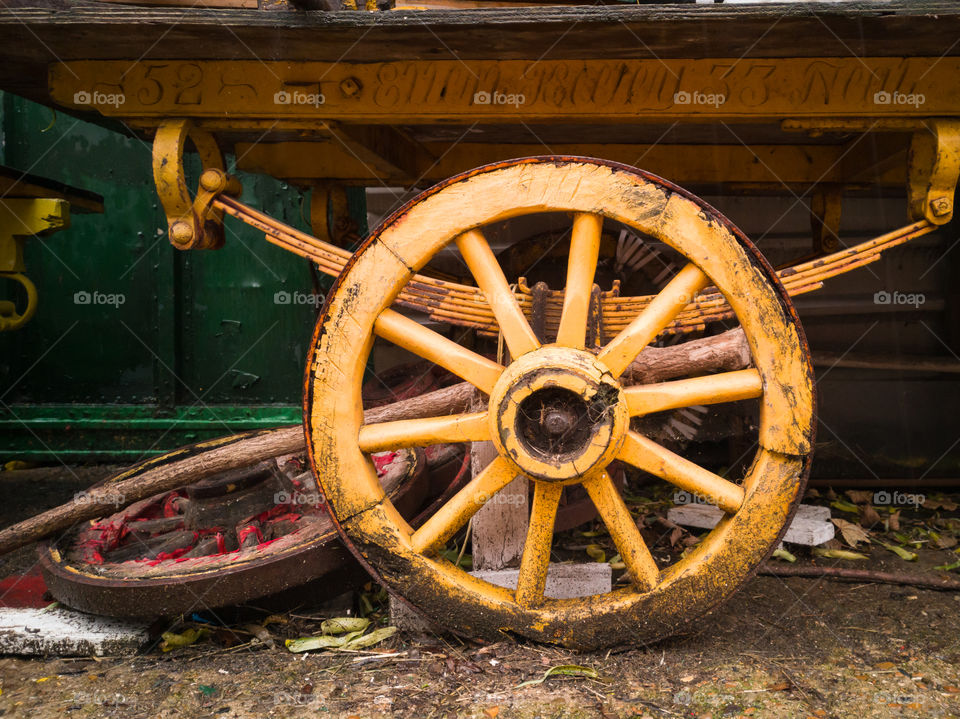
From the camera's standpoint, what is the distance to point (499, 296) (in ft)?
5.59

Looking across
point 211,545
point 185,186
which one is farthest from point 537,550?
point 185,186

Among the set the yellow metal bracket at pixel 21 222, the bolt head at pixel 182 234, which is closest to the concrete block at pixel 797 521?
the bolt head at pixel 182 234

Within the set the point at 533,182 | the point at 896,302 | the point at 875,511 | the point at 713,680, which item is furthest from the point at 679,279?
the point at 896,302

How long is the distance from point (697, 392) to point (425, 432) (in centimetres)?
67

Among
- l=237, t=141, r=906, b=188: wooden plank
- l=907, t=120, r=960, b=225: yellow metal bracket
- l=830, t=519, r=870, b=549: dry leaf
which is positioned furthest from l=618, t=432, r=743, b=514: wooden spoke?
l=237, t=141, r=906, b=188: wooden plank

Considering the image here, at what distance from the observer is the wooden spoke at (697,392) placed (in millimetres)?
1626

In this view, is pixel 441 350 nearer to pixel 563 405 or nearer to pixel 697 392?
pixel 563 405

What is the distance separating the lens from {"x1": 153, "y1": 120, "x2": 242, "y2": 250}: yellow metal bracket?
2.04 metres

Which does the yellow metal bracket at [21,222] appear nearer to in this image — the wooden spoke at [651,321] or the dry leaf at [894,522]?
the wooden spoke at [651,321]

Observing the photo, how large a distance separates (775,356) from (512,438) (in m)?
0.64

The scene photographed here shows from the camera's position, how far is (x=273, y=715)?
1595 millimetres

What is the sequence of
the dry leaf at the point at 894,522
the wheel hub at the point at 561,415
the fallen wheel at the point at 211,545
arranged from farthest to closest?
the dry leaf at the point at 894,522 → the fallen wheel at the point at 211,545 → the wheel hub at the point at 561,415

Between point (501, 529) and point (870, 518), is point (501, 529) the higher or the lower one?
the higher one

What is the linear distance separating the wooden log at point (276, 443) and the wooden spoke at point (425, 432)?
1.26 ft
